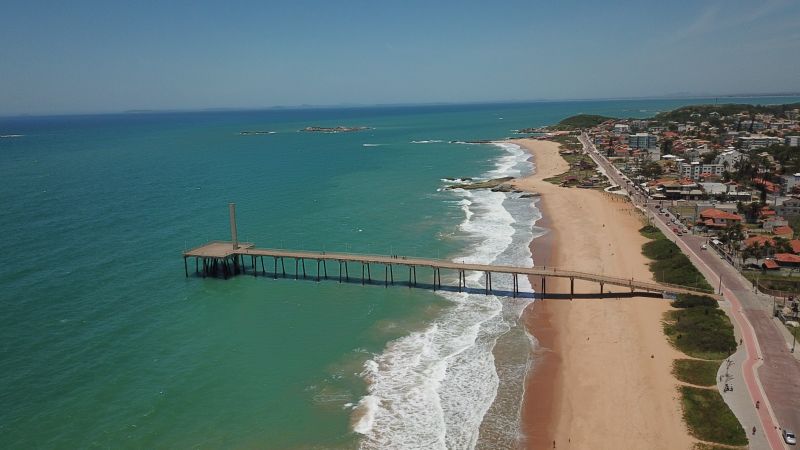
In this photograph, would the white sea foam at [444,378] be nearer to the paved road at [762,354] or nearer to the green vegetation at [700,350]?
the green vegetation at [700,350]

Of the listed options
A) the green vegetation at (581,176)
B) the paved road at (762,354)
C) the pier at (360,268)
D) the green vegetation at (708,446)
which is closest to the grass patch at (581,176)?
the green vegetation at (581,176)

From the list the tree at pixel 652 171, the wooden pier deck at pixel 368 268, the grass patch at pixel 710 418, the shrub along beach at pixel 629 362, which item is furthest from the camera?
the tree at pixel 652 171

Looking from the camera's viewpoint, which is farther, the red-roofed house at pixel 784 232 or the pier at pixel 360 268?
the red-roofed house at pixel 784 232

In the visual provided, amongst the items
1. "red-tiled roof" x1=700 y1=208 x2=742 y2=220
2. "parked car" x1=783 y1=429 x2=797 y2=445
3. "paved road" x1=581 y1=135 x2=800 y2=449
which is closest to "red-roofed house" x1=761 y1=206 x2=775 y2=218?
"red-tiled roof" x1=700 y1=208 x2=742 y2=220

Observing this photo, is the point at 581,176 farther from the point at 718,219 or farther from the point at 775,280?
the point at 775,280

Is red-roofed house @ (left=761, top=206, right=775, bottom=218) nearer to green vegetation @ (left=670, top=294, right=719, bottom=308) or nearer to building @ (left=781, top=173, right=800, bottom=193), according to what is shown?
building @ (left=781, top=173, right=800, bottom=193)

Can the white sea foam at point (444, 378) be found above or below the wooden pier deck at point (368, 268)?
below

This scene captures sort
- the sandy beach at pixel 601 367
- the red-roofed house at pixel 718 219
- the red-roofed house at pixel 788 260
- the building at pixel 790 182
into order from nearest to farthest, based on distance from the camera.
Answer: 1. the sandy beach at pixel 601 367
2. the red-roofed house at pixel 788 260
3. the red-roofed house at pixel 718 219
4. the building at pixel 790 182

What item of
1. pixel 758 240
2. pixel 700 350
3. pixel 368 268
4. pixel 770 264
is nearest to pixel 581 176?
pixel 758 240

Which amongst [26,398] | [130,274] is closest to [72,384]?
[26,398]
